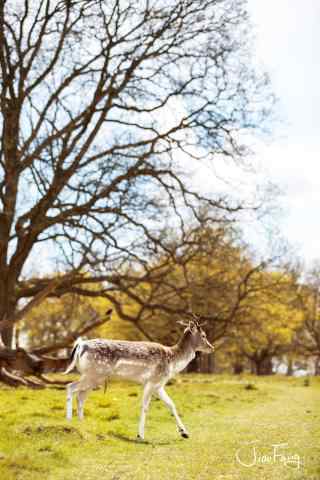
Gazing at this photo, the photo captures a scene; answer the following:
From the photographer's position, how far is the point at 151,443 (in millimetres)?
8219

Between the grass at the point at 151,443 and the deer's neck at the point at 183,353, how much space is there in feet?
3.32

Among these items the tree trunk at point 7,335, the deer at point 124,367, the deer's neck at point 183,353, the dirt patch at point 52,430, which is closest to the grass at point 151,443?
the dirt patch at point 52,430

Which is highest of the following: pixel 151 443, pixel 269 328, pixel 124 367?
pixel 269 328

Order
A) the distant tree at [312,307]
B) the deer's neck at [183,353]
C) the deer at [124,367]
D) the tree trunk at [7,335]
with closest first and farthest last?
the deer at [124,367]
the deer's neck at [183,353]
the tree trunk at [7,335]
the distant tree at [312,307]

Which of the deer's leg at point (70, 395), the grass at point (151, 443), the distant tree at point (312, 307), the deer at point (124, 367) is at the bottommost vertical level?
the grass at point (151, 443)

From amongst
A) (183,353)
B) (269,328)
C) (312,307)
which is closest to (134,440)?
(183,353)

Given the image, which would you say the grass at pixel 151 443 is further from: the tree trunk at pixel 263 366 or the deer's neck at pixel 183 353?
the tree trunk at pixel 263 366

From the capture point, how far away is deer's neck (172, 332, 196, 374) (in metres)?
9.20

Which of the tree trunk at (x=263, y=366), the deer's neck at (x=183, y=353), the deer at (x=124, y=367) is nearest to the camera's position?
the deer at (x=124, y=367)

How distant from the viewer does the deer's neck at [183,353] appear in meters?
9.20

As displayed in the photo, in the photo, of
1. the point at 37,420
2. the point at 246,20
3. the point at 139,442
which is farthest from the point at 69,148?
the point at 139,442

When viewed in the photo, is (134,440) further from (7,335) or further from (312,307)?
(312,307)

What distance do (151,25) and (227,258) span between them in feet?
25.3

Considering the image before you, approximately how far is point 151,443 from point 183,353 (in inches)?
60.0
